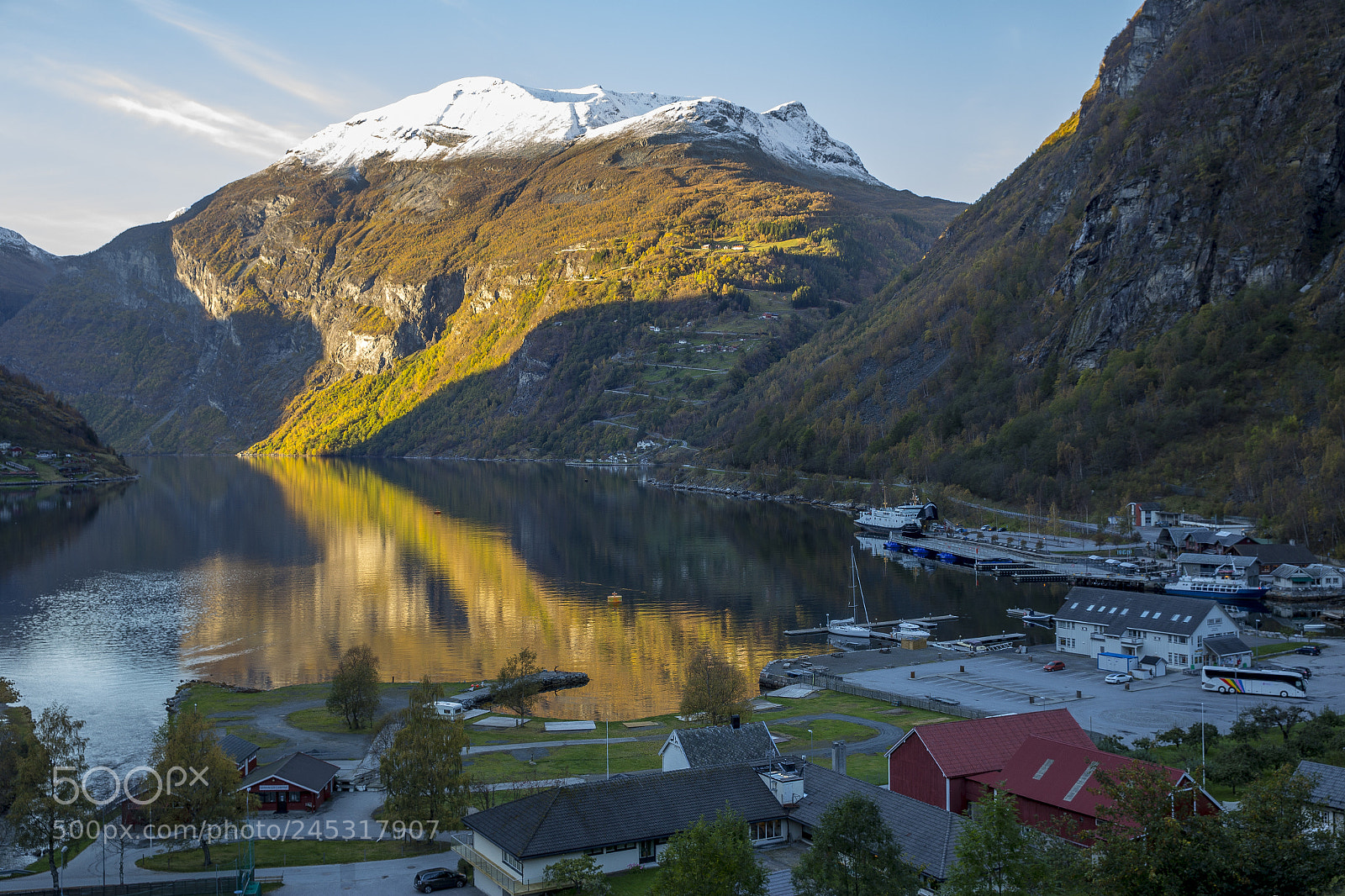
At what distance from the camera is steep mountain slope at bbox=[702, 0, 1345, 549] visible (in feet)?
326

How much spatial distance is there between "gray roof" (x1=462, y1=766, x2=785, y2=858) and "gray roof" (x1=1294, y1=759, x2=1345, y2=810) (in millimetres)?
13320

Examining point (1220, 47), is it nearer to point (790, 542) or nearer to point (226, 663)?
point (790, 542)

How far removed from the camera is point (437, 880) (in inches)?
1075

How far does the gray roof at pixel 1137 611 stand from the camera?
175 feet

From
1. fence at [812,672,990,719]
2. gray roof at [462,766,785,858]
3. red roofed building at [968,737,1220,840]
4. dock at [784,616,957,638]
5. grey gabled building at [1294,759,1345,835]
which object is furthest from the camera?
dock at [784,616,957,638]

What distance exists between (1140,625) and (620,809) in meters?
37.3

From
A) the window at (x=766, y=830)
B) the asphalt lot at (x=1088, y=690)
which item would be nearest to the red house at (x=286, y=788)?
the window at (x=766, y=830)

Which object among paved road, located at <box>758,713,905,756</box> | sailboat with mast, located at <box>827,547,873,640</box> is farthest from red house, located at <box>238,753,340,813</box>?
sailboat with mast, located at <box>827,547,873,640</box>

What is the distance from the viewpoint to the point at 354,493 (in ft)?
568

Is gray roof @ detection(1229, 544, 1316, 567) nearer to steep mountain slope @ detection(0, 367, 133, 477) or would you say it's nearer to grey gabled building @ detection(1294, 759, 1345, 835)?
grey gabled building @ detection(1294, 759, 1345, 835)

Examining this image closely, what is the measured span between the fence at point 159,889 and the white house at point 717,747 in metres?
12.8

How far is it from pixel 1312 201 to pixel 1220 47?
105 feet

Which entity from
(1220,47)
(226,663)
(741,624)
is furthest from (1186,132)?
(226,663)

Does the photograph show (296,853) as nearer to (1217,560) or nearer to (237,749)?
(237,749)
